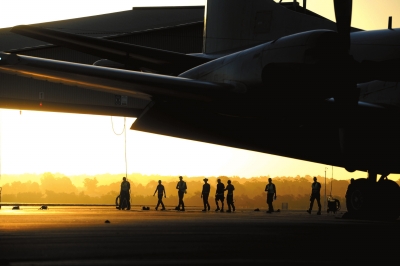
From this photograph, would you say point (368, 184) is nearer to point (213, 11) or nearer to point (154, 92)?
point (154, 92)

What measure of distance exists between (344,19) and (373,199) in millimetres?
6207

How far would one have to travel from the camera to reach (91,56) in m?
35.0

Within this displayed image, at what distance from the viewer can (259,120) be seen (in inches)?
527

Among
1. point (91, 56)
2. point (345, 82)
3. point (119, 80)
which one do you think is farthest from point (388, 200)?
point (91, 56)

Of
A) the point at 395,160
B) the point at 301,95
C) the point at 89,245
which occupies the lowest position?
the point at 89,245

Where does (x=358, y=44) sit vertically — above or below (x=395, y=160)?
above

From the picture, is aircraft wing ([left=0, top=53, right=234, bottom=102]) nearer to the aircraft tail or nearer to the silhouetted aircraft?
the silhouetted aircraft

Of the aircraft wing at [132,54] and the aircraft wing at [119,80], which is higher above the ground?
the aircraft wing at [132,54]

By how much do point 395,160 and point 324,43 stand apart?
549 centimetres

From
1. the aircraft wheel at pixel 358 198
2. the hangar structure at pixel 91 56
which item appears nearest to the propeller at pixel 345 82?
the aircraft wheel at pixel 358 198

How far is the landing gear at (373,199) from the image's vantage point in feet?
56.0

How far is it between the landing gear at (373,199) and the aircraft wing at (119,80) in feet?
20.4

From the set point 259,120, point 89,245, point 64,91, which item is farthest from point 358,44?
point 64,91

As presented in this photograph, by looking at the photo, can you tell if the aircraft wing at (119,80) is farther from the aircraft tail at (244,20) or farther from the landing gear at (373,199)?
the aircraft tail at (244,20)
